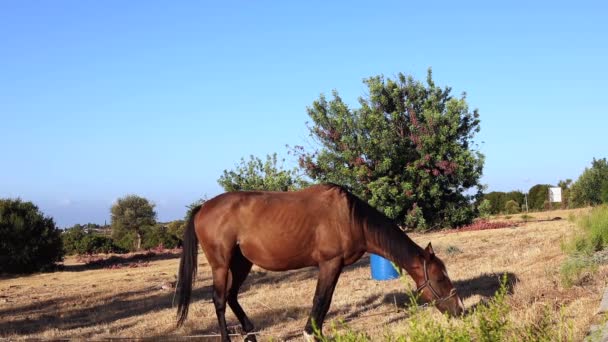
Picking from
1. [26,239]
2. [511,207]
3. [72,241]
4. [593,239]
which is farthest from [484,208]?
[511,207]

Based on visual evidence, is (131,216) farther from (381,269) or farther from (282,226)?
(282,226)

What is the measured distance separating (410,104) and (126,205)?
26.6 m

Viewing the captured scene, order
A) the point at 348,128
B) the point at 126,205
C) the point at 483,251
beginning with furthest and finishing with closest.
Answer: the point at 126,205
the point at 348,128
the point at 483,251

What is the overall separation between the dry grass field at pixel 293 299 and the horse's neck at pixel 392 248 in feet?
2.43

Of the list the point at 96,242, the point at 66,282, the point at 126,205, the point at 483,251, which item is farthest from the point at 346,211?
the point at 126,205

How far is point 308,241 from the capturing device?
24.3ft

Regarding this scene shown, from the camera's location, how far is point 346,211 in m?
7.36

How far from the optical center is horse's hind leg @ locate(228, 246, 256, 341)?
7.82 m

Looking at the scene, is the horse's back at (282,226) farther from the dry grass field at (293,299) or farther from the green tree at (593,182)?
the green tree at (593,182)

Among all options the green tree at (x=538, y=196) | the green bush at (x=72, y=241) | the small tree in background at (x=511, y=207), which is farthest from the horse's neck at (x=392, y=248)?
the green tree at (x=538, y=196)

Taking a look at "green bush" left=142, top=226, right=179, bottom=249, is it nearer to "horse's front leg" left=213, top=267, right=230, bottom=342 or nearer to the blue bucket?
the blue bucket

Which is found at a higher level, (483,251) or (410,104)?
(410,104)

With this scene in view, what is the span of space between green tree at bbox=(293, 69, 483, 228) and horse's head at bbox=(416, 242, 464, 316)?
16.1m

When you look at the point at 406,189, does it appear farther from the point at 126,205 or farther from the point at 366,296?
the point at 126,205
